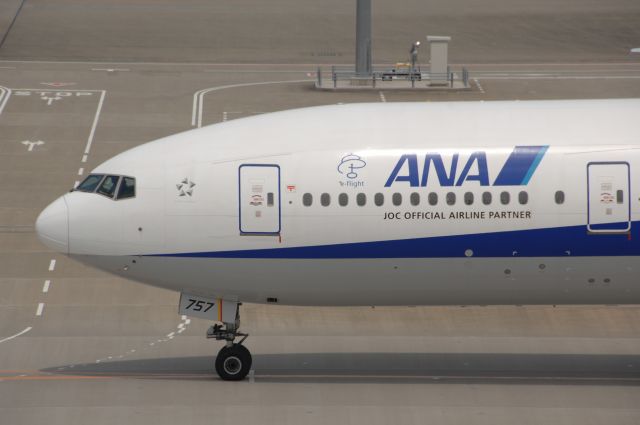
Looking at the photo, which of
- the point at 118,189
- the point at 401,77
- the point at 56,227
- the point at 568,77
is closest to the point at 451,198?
the point at 118,189

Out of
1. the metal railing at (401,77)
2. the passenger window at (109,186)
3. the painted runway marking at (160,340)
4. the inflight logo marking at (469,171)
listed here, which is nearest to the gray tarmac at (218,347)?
the painted runway marking at (160,340)

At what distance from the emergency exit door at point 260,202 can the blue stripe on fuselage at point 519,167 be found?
4674 millimetres

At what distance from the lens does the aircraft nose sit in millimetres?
28047

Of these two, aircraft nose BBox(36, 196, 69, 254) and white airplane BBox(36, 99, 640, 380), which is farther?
aircraft nose BBox(36, 196, 69, 254)

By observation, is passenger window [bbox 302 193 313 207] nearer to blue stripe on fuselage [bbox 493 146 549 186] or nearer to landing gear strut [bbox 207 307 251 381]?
landing gear strut [bbox 207 307 251 381]

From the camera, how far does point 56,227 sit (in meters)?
28.1

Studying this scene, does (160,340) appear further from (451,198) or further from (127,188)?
(451,198)

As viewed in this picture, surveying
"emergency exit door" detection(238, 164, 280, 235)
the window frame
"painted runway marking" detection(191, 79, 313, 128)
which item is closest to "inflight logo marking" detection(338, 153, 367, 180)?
"emergency exit door" detection(238, 164, 280, 235)

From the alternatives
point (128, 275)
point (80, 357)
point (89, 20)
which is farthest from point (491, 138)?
point (89, 20)

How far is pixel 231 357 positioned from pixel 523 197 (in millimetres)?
7323

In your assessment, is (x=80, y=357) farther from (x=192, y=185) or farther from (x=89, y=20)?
(x=89, y=20)

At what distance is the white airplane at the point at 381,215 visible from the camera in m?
27.6

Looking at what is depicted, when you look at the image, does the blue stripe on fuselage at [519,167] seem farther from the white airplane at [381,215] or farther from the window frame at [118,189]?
the window frame at [118,189]

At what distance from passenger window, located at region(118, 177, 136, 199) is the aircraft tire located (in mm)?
4058
